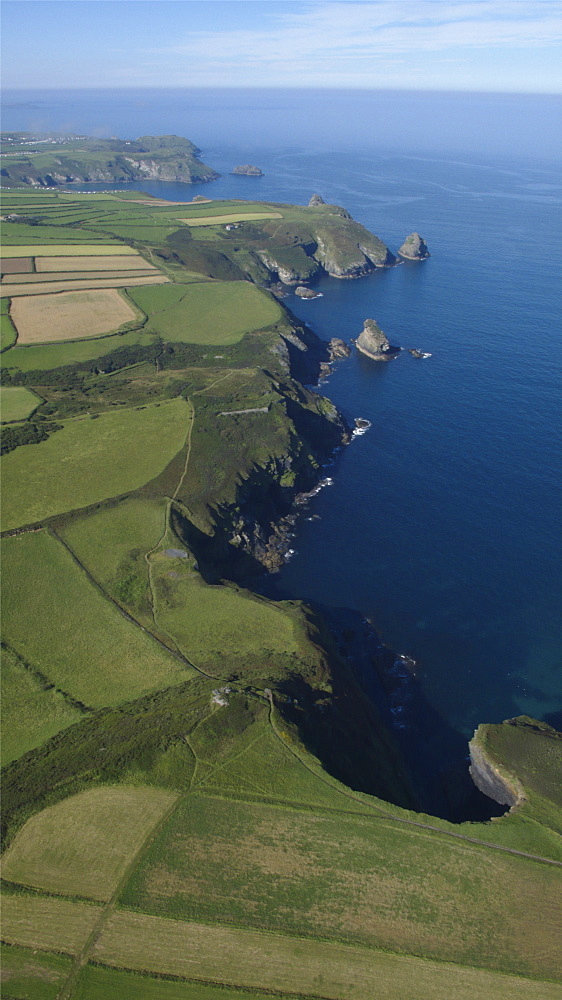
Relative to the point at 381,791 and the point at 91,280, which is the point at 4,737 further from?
the point at 91,280

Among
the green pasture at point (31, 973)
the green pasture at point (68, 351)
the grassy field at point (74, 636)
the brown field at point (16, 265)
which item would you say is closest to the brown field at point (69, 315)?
the green pasture at point (68, 351)

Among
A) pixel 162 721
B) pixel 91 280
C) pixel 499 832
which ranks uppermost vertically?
pixel 91 280

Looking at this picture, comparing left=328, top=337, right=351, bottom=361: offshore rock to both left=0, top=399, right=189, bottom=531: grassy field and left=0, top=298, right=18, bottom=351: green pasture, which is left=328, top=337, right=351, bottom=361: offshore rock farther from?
left=0, top=298, right=18, bottom=351: green pasture

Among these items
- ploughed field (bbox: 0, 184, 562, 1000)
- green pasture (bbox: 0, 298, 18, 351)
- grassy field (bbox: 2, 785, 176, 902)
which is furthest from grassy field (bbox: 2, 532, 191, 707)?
green pasture (bbox: 0, 298, 18, 351)

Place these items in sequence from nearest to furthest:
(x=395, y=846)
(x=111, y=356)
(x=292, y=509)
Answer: (x=395, y=846), (x=292, y=509), (x=111, y=356)

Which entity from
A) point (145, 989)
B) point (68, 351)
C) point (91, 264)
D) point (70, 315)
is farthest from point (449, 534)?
point (91, 264)

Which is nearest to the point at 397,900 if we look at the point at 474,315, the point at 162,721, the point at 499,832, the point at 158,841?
the point at 499,832

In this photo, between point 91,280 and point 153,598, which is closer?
point 153,598

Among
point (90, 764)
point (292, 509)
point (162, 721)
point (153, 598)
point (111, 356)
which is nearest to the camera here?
point (90, 764)
